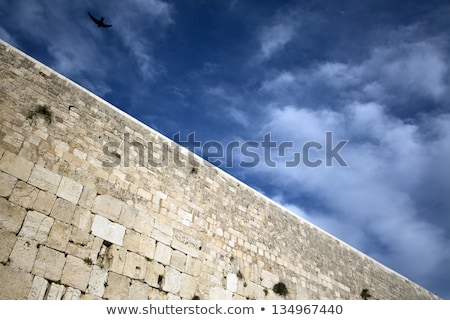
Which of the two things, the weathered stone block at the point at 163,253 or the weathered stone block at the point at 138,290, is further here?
the weathered stone block at the point at 163,253

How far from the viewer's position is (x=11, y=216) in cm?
505

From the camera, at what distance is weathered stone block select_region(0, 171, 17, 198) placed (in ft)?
16.9

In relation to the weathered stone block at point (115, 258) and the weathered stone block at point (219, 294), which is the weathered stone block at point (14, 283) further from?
the weathered stone block at point (219, 294)

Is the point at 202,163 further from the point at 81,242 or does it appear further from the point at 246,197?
the point at 81,242

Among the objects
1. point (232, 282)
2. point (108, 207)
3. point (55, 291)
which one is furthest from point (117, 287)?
point (232, 282)

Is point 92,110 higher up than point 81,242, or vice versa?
point 92,110

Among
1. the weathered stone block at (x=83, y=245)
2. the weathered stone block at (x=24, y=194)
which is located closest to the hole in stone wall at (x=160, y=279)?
the weathered stone block at (x=83, y=245)

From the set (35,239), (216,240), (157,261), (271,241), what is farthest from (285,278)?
(35,239)

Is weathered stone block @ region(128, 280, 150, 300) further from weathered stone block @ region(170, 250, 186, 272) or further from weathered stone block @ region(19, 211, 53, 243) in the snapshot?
weathered stone block @ region(19, 211, 53, 243)

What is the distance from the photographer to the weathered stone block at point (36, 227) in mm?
5115

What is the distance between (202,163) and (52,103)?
13.0 ft

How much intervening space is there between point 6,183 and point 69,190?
1.02 m

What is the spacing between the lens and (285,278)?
865cm

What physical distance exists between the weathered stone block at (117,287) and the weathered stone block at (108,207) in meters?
1.14
